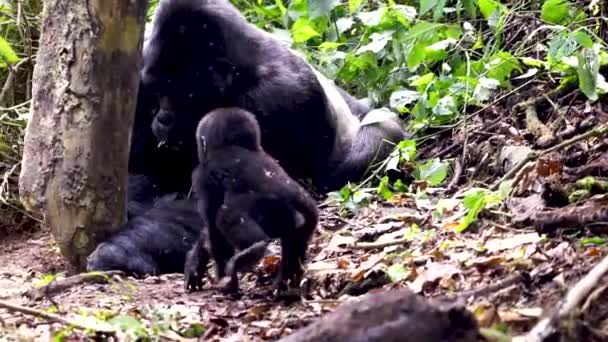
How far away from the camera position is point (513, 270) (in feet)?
7.00

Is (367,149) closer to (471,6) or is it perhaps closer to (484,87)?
(484,87)

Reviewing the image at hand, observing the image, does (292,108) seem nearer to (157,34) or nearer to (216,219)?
(157,34)

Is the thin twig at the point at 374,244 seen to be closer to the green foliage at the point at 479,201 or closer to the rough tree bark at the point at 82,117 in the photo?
the green foliage at the point at 479,201

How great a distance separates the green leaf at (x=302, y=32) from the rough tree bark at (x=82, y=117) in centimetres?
179

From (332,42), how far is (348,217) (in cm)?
160

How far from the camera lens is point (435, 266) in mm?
2350

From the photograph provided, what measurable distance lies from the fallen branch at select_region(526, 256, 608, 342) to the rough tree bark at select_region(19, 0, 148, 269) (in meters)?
1.80

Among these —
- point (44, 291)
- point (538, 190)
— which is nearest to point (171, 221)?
point (44, 291)

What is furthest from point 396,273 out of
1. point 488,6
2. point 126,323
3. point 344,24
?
point 344,24

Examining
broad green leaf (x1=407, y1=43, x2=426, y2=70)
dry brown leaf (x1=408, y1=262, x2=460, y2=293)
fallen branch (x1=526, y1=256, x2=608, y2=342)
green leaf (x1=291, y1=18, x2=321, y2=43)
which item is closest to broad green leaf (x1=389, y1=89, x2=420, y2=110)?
broad green leaf (x1=407, y1=43, x2=426, y2=70)

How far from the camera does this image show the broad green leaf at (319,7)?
4574mm

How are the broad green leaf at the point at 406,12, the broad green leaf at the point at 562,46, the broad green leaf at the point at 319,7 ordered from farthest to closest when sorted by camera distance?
the broad green leaf at the point at 319,7 → the broad green leaf at the point at 406,12 → the broad green leaf at the point at 562,46

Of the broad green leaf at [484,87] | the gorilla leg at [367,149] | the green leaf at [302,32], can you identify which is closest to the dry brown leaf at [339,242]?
the gorilla leg at [367,149]

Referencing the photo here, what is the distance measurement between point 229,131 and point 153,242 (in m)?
0.79
